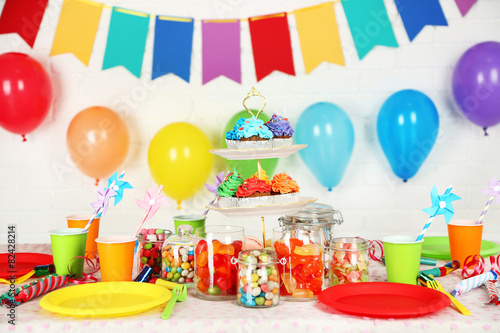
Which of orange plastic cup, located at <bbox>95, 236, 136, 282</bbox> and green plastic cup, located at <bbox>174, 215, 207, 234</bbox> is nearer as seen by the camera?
orange plastic cup, located at <bbox>95, 236, 136, 282</bbox>

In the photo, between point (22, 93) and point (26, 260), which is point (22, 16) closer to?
point (22, 93)

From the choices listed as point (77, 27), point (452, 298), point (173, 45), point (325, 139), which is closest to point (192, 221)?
point (452, 298)

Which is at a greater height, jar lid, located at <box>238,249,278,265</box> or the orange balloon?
the orange balloon

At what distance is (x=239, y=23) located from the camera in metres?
2.24

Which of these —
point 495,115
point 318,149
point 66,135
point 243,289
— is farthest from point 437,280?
point 66,135

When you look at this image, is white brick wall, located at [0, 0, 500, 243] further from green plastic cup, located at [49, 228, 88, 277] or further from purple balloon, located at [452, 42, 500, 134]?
green plastic cup, located at [49, 228, 88, 277]

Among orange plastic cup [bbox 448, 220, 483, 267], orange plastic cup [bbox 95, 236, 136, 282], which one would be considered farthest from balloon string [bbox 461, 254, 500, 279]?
orange plastic cup [bbox 95, 236, 136, 282]

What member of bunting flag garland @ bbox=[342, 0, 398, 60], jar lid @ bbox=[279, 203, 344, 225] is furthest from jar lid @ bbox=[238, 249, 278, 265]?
bunting flag garland @ bbox=[342, 0, 398, 60]

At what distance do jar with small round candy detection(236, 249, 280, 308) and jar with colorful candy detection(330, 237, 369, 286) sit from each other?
0.15 metres

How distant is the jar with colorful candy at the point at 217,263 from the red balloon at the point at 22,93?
132cm

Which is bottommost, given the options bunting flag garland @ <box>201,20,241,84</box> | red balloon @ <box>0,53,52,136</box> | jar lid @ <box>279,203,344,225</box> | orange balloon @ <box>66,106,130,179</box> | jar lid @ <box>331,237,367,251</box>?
jar lid @ <box>331,237,367,251</box>

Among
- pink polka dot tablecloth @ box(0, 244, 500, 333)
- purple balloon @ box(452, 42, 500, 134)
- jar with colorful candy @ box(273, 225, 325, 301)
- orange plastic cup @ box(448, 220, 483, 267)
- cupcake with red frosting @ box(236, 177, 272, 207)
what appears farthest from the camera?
purple balloon @ box(452, 42, 500, 134)

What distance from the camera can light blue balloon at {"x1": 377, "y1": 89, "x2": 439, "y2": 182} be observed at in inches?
78.0

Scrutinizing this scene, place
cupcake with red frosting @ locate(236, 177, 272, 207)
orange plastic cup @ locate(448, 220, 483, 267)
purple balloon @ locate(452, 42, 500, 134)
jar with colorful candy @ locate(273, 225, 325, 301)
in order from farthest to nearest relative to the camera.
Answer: purple balloon @ locate(452, 42, 500, 134) → orange plastic cup @ locate(448, 220, 483, 267) → cupcake with red frosting @ locate(236, 177, 272, 207) → jar with colorful candy @ locate(273, 225, 325, 301)
